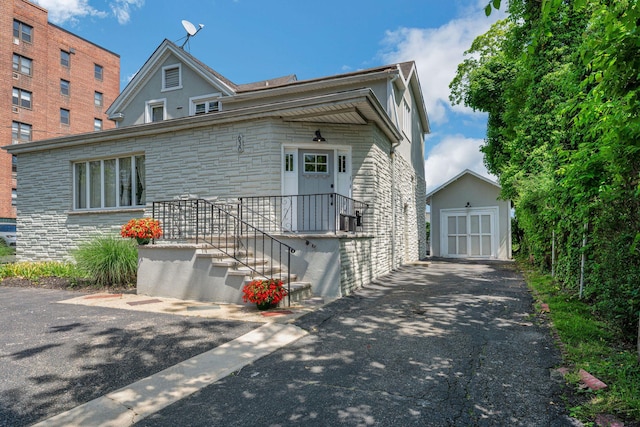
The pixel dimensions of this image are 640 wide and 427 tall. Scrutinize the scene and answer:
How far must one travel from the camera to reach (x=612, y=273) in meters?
4.29

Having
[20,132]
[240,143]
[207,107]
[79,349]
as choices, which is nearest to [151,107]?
[207,107]

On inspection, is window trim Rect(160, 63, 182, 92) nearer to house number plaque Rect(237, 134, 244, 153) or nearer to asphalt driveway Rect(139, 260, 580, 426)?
house number plaque Rect(237, 134, 244, 153)

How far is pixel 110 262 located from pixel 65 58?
3175cm

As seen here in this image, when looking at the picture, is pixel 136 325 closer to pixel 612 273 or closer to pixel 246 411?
pixel 246 411

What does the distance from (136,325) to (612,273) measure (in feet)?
20.1

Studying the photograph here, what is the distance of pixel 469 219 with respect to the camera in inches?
718

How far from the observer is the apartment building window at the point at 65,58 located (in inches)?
1227

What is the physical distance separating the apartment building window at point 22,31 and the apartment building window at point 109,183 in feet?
80.2

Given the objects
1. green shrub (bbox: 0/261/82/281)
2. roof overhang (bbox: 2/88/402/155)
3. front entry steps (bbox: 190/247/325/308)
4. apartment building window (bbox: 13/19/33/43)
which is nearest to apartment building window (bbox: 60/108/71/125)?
apartment building window (bbox: 13/19/33/43)

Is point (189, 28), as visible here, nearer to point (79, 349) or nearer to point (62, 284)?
point (62, 284)

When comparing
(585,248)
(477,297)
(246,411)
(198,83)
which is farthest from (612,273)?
(198,83)

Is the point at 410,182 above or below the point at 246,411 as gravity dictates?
above

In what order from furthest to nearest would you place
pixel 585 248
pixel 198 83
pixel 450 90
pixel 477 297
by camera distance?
1. pixel 450 90
2. pixel 198 83
3. pixel 477 297
4. pixel 585 248

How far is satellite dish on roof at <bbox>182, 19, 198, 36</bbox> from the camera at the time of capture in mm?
16430
